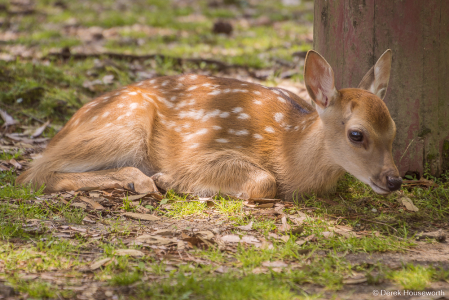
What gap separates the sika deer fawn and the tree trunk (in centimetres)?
37

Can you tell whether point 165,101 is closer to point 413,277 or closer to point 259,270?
point 259,270

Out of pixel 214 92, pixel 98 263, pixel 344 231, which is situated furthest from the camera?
pixel 214 92

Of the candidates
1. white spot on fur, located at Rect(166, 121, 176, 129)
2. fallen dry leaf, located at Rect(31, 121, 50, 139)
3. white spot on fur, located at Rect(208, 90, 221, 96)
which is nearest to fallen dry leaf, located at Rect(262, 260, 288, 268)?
white spot on fur, located at Rect(166, 121, 176, 129)

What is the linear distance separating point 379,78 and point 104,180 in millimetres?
2505

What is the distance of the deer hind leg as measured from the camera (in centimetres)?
434

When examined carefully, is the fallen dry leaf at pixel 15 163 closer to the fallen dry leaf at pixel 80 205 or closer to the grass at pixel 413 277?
the fallen dry leaf at pixel 80 205

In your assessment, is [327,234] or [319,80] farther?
[319,80]

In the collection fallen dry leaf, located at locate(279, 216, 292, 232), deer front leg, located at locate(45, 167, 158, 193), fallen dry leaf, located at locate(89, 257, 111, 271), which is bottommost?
fallen dry leaf, located at locate(279, 216, 292, 232)

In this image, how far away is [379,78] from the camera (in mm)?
4141

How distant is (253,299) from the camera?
2.63m

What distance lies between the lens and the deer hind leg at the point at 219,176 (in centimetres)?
434

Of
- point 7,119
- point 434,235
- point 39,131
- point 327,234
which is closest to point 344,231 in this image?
point 327,234

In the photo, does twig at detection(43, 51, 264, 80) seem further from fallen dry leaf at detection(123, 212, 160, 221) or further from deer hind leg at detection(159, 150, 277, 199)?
fallen dry leaf at detection(123, 212, 160, 221)

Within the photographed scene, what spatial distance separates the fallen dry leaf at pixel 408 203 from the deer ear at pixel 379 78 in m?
0.87
